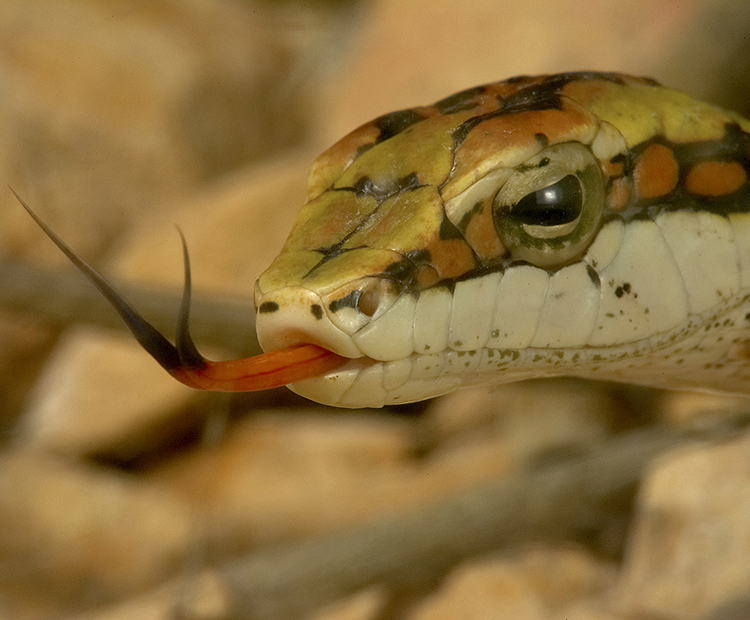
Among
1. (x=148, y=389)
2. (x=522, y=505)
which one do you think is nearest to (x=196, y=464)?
(x=148, y=389)

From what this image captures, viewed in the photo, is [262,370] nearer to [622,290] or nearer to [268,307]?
[268,307]

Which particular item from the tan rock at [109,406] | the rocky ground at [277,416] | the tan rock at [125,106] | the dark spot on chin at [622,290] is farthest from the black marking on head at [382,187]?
the tan rock at [125,106]

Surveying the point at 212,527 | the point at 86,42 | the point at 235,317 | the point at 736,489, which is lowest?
the point at 212,527

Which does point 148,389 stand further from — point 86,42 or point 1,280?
point 86,42

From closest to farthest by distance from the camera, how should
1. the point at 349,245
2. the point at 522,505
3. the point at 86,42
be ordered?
the point at 349,245
the point at 522,505
the point at 86,42

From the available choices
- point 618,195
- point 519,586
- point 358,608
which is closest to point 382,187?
point 618,195

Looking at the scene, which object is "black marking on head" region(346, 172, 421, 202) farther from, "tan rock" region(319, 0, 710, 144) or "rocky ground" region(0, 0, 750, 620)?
"tan rock" region(319, 0, 710, 144)
